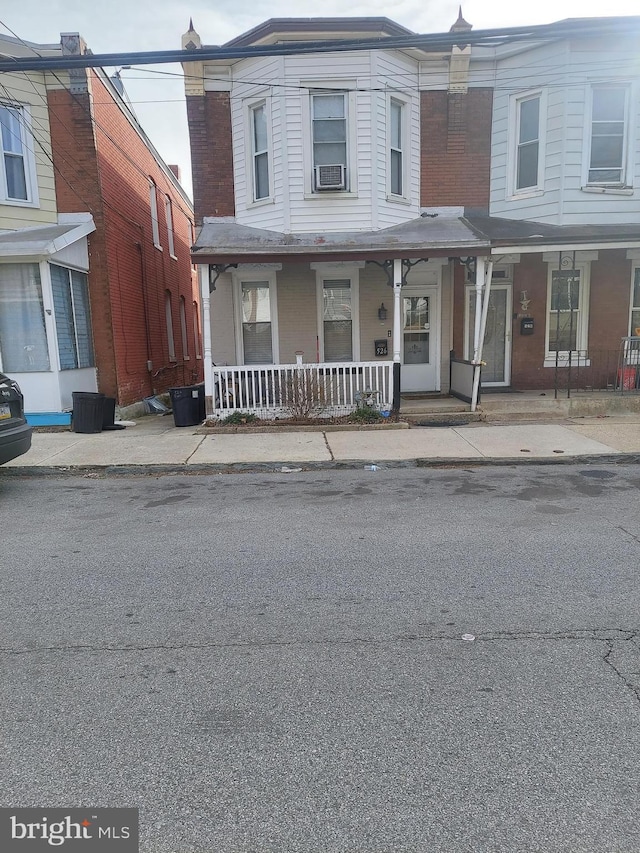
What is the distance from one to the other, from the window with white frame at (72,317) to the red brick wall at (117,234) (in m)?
0.20

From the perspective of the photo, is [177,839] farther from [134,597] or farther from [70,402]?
[70,402]

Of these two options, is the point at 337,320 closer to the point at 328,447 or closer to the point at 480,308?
the point at 480,308

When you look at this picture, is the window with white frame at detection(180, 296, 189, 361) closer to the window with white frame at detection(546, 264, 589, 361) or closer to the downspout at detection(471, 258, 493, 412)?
the downspout at detection(471, 258, 493, 412)

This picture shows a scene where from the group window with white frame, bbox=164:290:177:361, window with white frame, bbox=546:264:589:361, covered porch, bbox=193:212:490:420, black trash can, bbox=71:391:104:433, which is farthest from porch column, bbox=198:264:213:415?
window with white frame, bbox=546:264:589:361

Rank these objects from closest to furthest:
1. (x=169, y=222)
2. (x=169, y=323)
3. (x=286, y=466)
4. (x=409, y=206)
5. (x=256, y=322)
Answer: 1. (x=286, y=466)
2. (x=409, y=206)
3. (x=256, y=322)
4. (x=169, y=323)
5. (x=169, y=222)

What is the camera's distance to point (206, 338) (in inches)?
422

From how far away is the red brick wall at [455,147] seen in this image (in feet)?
38.9

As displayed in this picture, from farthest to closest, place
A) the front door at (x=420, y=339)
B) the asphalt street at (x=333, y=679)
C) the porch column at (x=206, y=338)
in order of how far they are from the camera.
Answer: the front door at (x=420, y=339)
the porch column at (x=206, y=338)
the asphalt street at (x=333, y=679)

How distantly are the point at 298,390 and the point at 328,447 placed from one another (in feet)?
6.25

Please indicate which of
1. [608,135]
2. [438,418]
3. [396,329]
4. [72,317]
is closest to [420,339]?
[396,329]

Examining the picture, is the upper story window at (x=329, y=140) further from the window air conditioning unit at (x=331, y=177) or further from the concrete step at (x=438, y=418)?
the concrete step at (x=438, y=418)

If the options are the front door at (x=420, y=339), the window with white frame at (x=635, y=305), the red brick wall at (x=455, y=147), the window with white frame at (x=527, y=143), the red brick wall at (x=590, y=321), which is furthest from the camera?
the front door at (x=420, y=339)

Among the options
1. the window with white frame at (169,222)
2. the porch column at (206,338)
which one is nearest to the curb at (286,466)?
the porch column at (206,338)

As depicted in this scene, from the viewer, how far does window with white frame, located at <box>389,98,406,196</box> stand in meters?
11.6
